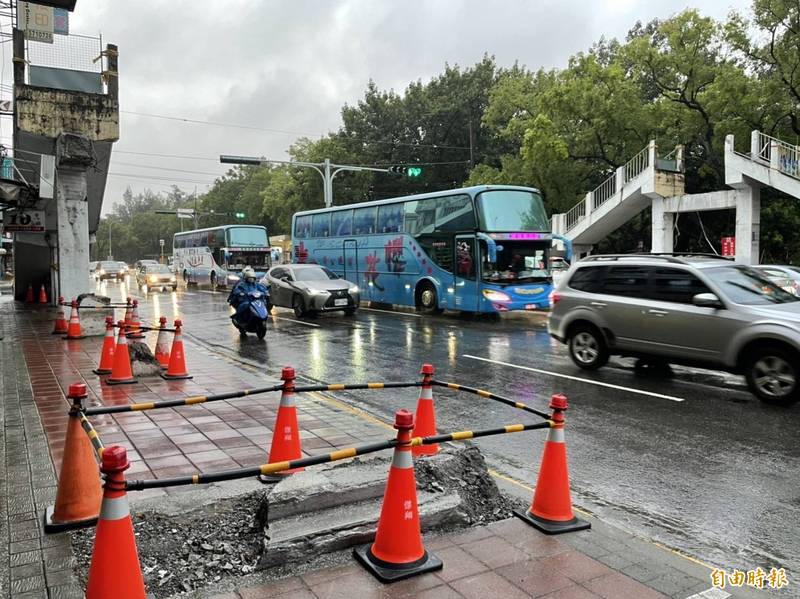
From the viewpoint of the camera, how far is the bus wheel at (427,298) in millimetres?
19312

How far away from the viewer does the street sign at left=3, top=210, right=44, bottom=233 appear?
677 inches

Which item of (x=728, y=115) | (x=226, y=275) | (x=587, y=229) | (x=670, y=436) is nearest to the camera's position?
(x=670, y=436)

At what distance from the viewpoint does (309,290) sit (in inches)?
714

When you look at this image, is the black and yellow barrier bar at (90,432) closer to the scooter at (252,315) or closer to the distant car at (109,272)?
the scooter at (252,315)

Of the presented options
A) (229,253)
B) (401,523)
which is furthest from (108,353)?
(229,253)

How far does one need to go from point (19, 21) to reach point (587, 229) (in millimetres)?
24609

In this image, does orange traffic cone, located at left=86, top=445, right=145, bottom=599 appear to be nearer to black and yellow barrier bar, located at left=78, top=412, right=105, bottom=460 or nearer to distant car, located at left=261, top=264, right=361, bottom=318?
black and yellow barrier bar, located at left=78, top=412, right=105, bottom=460

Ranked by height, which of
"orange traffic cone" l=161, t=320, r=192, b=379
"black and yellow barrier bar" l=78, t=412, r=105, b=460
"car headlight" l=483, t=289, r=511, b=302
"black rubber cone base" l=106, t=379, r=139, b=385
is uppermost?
"car headlight" l=483, t=289, r=511, b=302

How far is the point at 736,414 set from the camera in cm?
717

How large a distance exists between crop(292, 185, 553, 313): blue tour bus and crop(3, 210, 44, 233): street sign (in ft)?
33.2

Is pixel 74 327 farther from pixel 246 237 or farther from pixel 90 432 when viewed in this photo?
pixel 246 237

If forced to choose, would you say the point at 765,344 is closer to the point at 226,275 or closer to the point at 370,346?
the point at 370,346

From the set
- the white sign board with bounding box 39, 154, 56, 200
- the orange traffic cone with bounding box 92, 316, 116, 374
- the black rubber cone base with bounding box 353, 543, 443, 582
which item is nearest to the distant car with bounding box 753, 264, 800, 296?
the orange traffic cone with bounding box 92, 316, 116, 374

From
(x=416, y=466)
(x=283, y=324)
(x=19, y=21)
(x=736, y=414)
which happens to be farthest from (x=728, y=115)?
(x=416, y=466)
